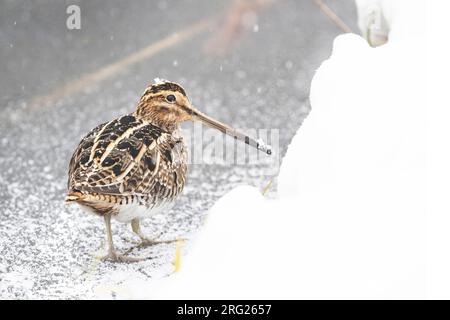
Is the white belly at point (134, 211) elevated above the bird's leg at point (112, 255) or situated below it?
above

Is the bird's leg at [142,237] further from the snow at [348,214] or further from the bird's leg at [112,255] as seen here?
the snow at [348,214]

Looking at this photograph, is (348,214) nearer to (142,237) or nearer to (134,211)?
(134,211)

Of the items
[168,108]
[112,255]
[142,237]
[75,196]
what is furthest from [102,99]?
[75,196]

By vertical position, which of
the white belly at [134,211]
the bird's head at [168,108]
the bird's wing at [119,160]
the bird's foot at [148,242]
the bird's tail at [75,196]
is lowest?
the bird's foot at [148,242]

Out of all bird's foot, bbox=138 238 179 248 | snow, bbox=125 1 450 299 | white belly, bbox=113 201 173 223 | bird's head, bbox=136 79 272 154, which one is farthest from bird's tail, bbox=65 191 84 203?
bird's head, bbox=136 79 272 154

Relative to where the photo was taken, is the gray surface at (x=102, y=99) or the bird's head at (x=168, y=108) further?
the bird's head at (x=168, y=108)

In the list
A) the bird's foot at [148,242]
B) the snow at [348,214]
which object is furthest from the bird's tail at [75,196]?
the bird's foot at [148,242]

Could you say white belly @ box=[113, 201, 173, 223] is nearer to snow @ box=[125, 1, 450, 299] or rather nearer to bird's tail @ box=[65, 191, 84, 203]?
bird's tail @ box=[65, 191, 84, 203]
